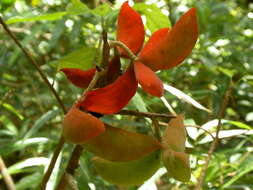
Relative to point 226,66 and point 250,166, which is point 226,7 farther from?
point 250,166

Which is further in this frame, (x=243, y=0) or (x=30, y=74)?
(x=243, y=0)

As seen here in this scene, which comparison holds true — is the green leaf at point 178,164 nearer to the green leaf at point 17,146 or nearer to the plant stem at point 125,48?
the plant stem at point 125,48

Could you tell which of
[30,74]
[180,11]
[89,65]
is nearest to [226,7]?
[180,11]

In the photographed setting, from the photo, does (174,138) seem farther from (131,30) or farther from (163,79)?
(163,79)

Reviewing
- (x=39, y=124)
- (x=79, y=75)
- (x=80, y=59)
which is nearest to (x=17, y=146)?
(x=39, y=124)

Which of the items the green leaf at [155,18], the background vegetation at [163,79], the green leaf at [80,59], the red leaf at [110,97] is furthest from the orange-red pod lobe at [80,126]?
the background vegetation at [163,79]

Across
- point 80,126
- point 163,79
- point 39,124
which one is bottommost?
point 163,79
